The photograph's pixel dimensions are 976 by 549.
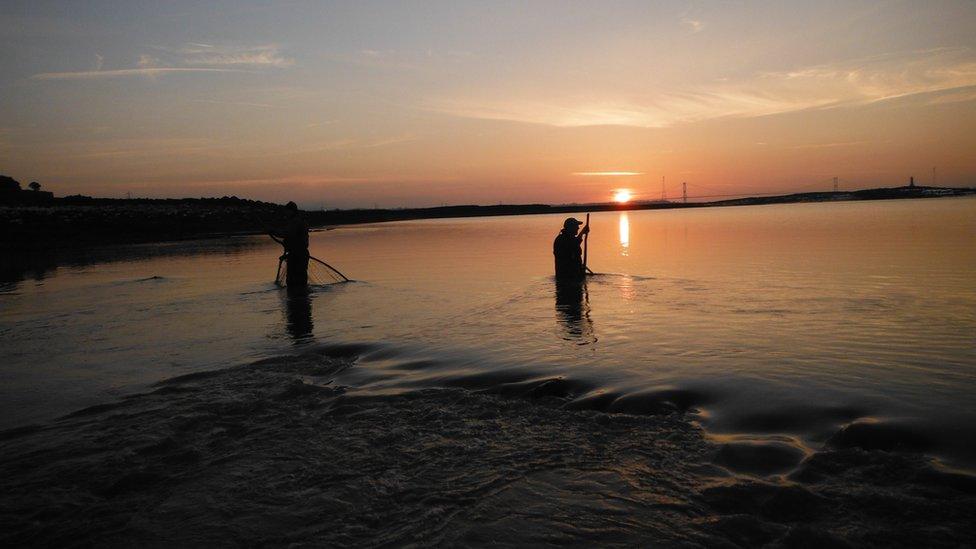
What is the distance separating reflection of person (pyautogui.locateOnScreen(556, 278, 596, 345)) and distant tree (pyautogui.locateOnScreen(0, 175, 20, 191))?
282 feet

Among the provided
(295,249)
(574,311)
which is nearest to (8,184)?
(295,249)

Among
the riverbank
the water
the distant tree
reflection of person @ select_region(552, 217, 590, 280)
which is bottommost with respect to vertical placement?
the riverbank

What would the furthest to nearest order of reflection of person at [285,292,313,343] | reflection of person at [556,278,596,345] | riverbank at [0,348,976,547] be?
reflection of person at [285,292,313,343] < reflection of person at [556,278,596,345] < riverbank at [0,348,976,547]

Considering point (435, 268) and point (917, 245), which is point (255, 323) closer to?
point (435, 268)

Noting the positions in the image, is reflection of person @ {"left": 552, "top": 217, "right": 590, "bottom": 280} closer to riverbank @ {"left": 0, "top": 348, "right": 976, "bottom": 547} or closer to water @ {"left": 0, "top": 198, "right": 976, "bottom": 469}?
water @ {"left": 0, "top": 198, "right": 976, "bottom": 469}

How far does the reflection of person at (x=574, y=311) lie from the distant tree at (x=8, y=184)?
282ft

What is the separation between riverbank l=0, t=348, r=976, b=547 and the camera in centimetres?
468

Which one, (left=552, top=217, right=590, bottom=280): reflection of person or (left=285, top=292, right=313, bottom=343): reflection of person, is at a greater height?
(left=552, top=217, right=590, bottom=280): reflection of person

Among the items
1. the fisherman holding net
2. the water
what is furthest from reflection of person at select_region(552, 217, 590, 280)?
the fisherman holding net

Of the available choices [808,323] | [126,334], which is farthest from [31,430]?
[808,323]

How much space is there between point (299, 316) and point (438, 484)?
11.0 m

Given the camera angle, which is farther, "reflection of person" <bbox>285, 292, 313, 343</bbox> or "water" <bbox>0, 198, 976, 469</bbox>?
"reflection of person" <bbox>285, 292, 313, 343</bbox>

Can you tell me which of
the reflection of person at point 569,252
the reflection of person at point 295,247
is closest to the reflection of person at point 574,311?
the reflection of person at point 569,252

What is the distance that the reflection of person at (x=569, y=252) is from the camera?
19.3 m
